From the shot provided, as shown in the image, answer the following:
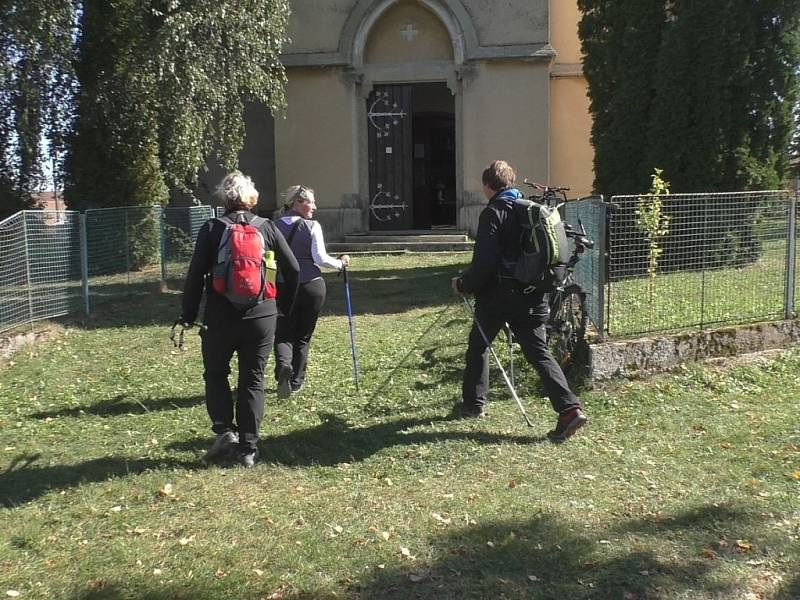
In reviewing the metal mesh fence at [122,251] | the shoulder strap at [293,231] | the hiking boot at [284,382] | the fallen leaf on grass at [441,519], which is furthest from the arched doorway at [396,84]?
the fallen leaf on grass at [441,519]

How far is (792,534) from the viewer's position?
13.0ft

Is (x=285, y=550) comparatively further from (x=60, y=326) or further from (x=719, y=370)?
(x=60, y=326)

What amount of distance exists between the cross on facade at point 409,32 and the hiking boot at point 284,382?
37.8ft

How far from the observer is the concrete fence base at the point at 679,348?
6.45 m

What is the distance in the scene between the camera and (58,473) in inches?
192

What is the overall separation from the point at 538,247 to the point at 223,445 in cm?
244

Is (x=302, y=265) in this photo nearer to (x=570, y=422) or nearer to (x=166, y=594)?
(x=570, y=422)

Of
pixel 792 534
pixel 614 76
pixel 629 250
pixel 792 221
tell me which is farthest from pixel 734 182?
pixel 792 534

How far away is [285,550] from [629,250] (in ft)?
14.4

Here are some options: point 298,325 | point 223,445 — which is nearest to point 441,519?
point 223,445

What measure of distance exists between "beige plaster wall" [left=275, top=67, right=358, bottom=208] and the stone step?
1.23 m

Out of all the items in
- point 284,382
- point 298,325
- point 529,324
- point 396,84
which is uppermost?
point 396,84

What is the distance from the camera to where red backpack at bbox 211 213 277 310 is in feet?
15.1

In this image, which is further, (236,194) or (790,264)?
(790,264)
